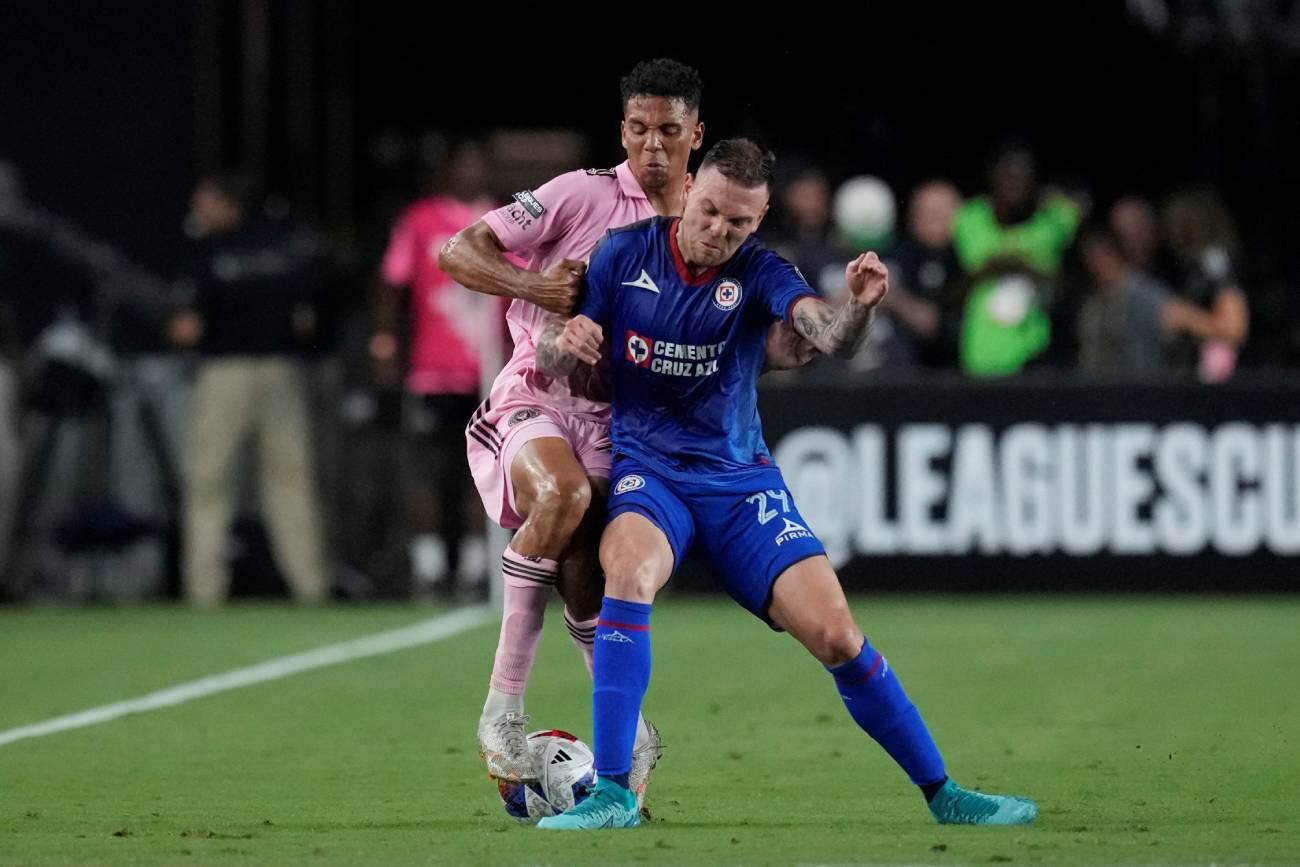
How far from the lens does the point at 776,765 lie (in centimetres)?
818

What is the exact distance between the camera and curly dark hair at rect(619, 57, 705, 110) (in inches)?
289

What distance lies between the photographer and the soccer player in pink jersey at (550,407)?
7.14 m

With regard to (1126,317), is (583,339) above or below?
above

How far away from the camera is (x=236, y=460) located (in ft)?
50.3

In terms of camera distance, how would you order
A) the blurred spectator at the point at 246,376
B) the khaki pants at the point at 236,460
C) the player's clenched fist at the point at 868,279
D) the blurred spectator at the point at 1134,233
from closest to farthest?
the player's clenched fist at the point at 868,279 → the blurred spectator at the point at 246,376 → the khaki pants at the point at 236,460 → the blurred spectator at the point at 1134,233

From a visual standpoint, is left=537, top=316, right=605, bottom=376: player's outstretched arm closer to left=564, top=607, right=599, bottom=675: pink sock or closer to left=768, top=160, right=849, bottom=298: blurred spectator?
left=564, top=607, right=599, bottom=675: pink sock

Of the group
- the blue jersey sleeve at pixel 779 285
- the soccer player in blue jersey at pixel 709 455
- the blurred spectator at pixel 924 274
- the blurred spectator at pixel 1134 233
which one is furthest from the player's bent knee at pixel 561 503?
the blurred spectator at pixel 1134 233

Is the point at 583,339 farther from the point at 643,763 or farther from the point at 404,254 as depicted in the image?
the point at 404,254

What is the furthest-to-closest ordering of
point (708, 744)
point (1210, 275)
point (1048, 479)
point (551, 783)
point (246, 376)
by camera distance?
point (246, 376), point (1210, 275), point (1048, 479), point (708, 744), point (551, 783)

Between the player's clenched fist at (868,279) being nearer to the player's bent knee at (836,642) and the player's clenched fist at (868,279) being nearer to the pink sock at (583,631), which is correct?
the player's bent knee at (836,642)

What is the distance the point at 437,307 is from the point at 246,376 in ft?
4.03

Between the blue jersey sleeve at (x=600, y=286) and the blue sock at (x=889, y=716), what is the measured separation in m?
1.20

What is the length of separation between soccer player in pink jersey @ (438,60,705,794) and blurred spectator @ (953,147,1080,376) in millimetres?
7628

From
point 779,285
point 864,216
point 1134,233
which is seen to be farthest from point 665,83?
point 1134,233
